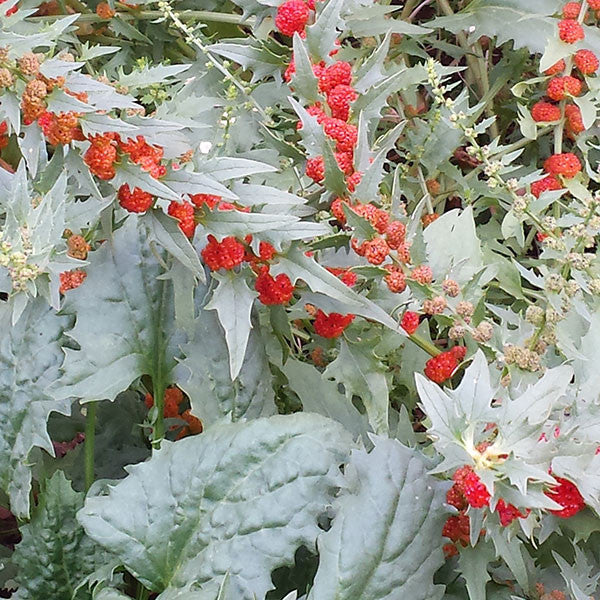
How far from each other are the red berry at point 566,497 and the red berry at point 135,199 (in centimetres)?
48

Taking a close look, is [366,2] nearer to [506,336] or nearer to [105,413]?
[506,336]

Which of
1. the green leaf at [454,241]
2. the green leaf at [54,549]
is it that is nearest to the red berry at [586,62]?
the green leaf at [454,241]

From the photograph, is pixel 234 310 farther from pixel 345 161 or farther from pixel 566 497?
pixel 566 497

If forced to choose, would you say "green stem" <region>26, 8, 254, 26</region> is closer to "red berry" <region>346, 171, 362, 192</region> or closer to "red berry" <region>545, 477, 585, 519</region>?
"red berry" <region>346, 171, 362, 192</region>

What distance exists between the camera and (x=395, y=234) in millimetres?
862

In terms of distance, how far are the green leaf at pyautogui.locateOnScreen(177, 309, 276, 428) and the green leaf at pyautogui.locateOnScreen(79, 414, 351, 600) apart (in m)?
0.09

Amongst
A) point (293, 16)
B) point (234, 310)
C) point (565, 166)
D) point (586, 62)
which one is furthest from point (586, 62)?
point (234, 310)

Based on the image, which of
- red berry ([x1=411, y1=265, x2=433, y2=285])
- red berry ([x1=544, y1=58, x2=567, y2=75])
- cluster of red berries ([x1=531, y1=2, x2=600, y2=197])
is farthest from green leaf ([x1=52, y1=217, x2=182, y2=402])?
red berry ([x1=544, y1=58, x2=567, y2=75])

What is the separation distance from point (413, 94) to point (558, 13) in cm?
26

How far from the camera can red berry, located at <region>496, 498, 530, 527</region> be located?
0.74 meters

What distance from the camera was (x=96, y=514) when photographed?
902mm

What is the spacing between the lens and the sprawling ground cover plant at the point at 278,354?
2.53 feet

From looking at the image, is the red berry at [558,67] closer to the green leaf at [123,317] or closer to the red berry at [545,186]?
the red berry at [545,186]

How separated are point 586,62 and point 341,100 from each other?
0.49m
